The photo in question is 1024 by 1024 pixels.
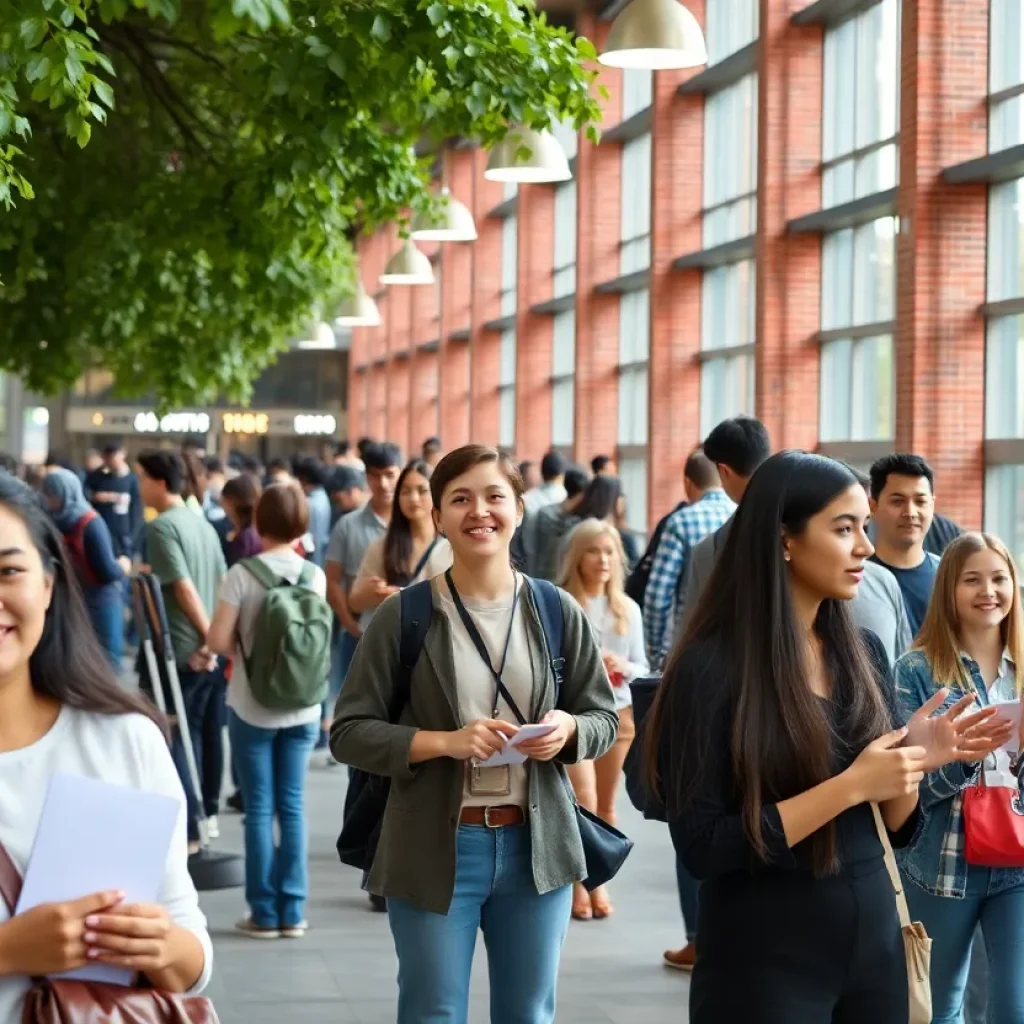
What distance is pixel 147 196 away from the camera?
11.3m

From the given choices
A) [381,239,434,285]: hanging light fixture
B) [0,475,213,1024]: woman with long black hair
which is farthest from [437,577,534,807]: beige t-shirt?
[381,239,434,285]: hanging light fixture

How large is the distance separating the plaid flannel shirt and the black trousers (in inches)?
177

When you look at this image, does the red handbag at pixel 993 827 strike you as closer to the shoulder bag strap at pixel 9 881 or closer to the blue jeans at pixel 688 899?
the blue jeans at pixel 688 899

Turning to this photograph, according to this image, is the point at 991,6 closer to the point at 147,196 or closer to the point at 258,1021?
the point at 147,196

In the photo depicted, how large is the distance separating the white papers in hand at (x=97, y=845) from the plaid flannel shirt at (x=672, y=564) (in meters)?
5.43

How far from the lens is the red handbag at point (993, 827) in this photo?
14.9 ft

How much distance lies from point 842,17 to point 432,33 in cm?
971

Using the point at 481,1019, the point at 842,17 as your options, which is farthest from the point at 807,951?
the point at 842,17

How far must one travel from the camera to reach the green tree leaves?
7.17 m

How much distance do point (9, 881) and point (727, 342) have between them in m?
18.1

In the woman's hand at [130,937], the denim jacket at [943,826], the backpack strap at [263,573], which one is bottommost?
the denim jacket at [943,826]

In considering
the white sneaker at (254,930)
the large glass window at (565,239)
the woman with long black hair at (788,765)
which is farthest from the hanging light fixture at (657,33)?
the large glass window at (565,239)

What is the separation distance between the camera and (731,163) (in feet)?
65.2

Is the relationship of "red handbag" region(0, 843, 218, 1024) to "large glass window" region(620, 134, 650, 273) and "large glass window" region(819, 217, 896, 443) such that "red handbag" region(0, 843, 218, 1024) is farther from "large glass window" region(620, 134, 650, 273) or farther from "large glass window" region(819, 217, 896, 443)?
"large glass window" region(620, 134, 650, 273)
